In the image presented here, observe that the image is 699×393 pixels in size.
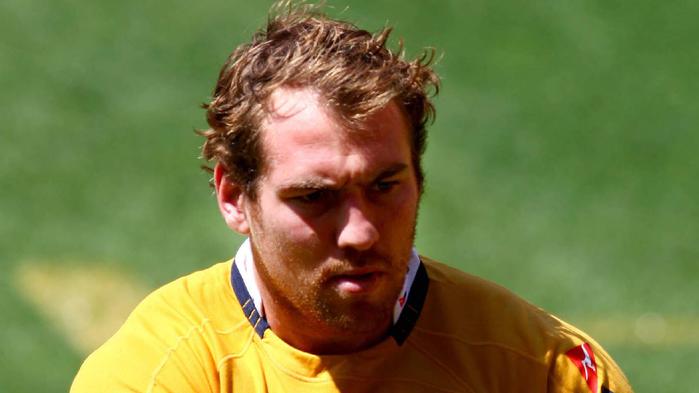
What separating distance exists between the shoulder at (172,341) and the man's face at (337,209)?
278mm

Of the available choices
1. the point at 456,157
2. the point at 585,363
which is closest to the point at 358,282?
the point at 585,363

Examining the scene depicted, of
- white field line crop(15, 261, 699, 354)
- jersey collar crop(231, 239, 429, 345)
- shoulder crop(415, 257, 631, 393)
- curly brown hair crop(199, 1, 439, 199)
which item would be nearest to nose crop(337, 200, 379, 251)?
curly brown hair crop(199, 1, 439, 199)

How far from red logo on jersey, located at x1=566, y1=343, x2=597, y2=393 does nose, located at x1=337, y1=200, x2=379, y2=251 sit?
0.79 m

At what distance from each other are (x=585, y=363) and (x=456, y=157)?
5.77m

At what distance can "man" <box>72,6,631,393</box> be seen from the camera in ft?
15.5

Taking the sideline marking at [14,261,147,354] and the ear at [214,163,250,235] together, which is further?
the sideline marking at [14,261,147,354]

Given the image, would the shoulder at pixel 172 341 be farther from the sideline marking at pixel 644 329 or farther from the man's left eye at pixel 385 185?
the sideline marking at pixel 644 329

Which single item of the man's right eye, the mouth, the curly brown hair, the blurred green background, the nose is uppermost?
the blurred green background

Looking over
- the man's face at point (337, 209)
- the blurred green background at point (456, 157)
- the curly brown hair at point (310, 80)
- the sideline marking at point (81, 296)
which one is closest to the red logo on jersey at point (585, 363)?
the man's face at point (337, 209)

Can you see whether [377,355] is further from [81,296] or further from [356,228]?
[81,296]

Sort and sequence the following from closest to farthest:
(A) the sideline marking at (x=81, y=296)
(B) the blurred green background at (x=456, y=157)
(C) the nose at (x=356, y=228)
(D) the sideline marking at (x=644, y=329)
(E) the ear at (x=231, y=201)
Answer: (C) the nose at (x=356, y=228)
(E) the ear at (x=231, y=201)
(D) the sideline marking at (x=644, y=329)
(A) the sideline marking at (x=81, y=296)
(B) the blurred green background at (x=456, y=157)

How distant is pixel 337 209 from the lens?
4691 mm

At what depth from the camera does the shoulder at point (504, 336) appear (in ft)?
16.2

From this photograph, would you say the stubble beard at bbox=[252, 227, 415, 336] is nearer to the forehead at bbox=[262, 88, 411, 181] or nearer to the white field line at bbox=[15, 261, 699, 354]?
the forehead at bbox=[262, 88, 411, 181]
